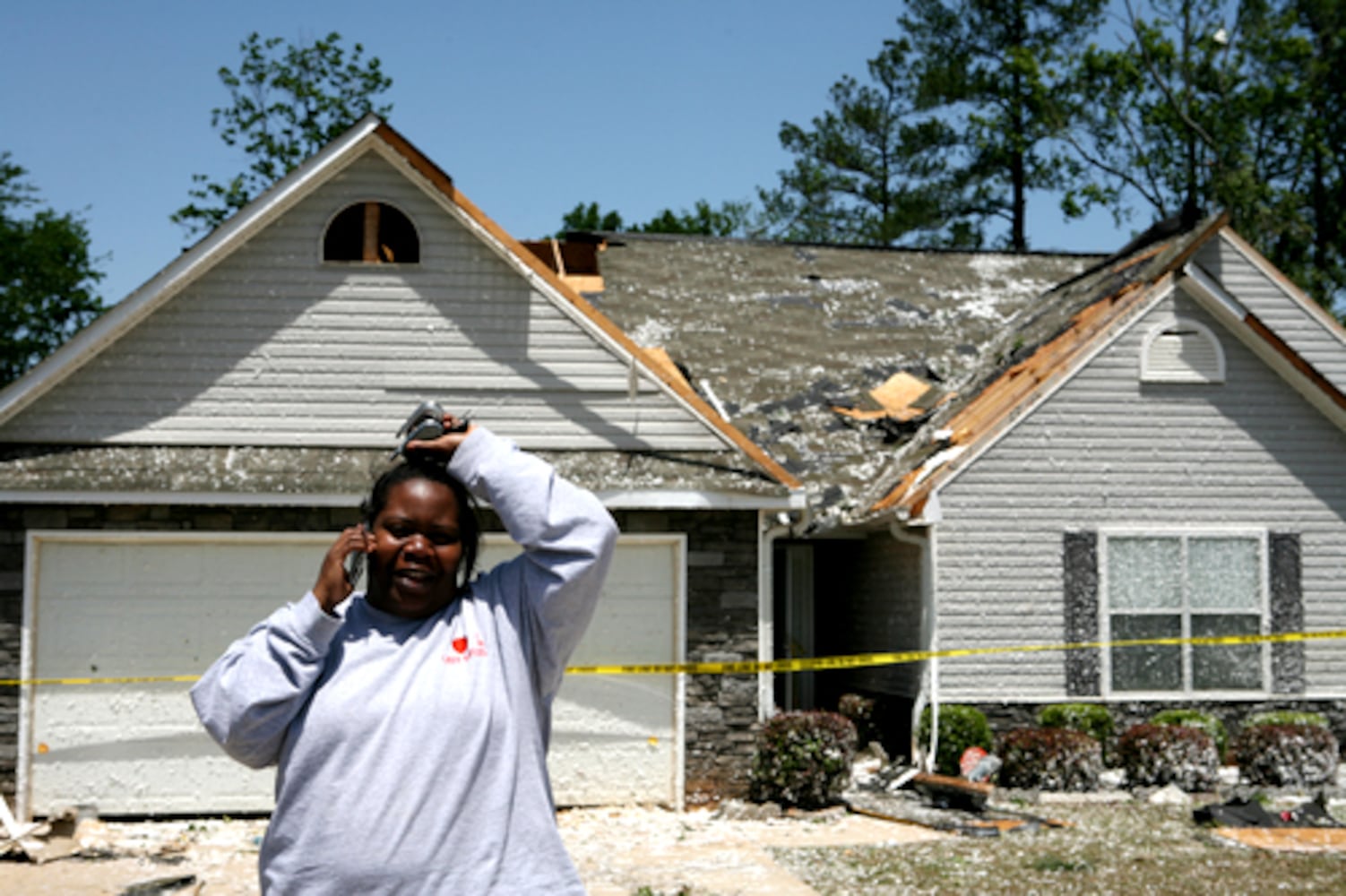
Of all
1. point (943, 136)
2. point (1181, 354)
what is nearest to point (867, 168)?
point (943, 136)

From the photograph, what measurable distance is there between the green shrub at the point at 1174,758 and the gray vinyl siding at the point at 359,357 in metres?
4.60

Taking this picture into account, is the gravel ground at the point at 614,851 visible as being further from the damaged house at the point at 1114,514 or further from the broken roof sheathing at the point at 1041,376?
the broken roof sheathing at the point at 1041,376

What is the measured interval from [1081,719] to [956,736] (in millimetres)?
1232

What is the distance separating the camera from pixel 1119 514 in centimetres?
1370

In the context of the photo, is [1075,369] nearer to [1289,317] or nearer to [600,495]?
[1289,317]

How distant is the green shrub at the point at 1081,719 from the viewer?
13.1 metres

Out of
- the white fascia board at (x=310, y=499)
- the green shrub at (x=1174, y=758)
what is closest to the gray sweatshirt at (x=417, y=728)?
the white fascia board at (x=310, y=499)

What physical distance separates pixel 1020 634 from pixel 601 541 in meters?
11.1

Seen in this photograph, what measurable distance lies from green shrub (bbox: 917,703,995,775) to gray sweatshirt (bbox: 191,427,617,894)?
34.3 feet

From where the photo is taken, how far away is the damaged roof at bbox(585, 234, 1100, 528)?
1493cm

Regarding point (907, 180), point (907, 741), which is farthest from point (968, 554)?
point (907, 180)

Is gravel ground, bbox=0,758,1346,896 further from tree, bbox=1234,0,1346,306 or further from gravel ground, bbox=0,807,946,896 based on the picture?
tree, bbox=1234,0,1346,306

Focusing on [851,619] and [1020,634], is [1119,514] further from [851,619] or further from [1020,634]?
[851,619]

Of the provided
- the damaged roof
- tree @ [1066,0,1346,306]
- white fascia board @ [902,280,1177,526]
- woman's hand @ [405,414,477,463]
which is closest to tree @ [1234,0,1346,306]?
tree @ [1066,0,1346,306]
